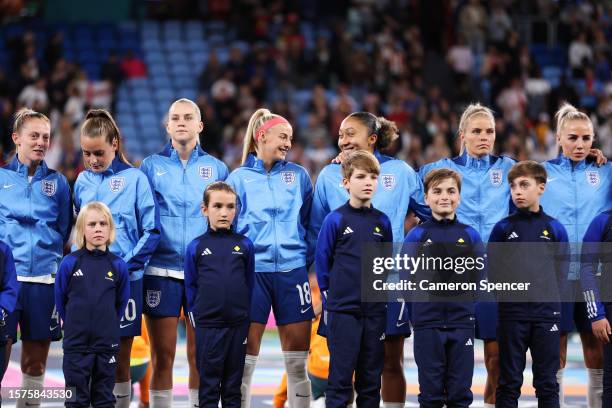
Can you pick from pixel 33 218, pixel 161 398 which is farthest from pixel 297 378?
pixel 33 218

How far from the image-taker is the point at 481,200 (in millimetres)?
7176

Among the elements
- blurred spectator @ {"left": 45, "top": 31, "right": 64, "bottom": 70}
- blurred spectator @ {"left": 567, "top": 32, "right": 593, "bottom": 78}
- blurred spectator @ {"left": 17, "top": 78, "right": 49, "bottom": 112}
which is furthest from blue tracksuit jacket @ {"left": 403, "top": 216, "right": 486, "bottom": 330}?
blurred spectator @ {"left": 567, "top": 32, "right": 593, "bottom": 78}

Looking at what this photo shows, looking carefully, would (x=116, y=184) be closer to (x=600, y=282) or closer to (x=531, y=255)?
(x=531, y=255)

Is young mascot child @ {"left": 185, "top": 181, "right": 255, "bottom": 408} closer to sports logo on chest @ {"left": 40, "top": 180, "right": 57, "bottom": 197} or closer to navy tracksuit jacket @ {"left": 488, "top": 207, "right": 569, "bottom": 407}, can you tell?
sports logo on chest @ {"left": 40, "top": 180, "right": 57, "bottom": 197}

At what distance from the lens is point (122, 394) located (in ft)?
22.8

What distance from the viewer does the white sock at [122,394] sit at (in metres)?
6.95

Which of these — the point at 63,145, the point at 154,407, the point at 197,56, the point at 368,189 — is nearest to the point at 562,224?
the point at 368,189

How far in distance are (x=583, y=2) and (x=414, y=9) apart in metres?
3.07

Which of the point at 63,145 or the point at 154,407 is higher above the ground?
the point at 63,145

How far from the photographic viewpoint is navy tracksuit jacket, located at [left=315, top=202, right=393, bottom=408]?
6.49m

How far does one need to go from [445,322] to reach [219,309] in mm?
1372

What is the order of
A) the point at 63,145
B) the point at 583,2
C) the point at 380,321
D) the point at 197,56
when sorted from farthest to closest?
1. the point at 583,2
2. the point at 197,56
3. the point at 63,145
4. the point at 380,321

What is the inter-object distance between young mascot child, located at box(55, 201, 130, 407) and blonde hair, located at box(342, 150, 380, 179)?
1492mm

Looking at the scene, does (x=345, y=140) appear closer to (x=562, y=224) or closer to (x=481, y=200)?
(x=481, y=200)
